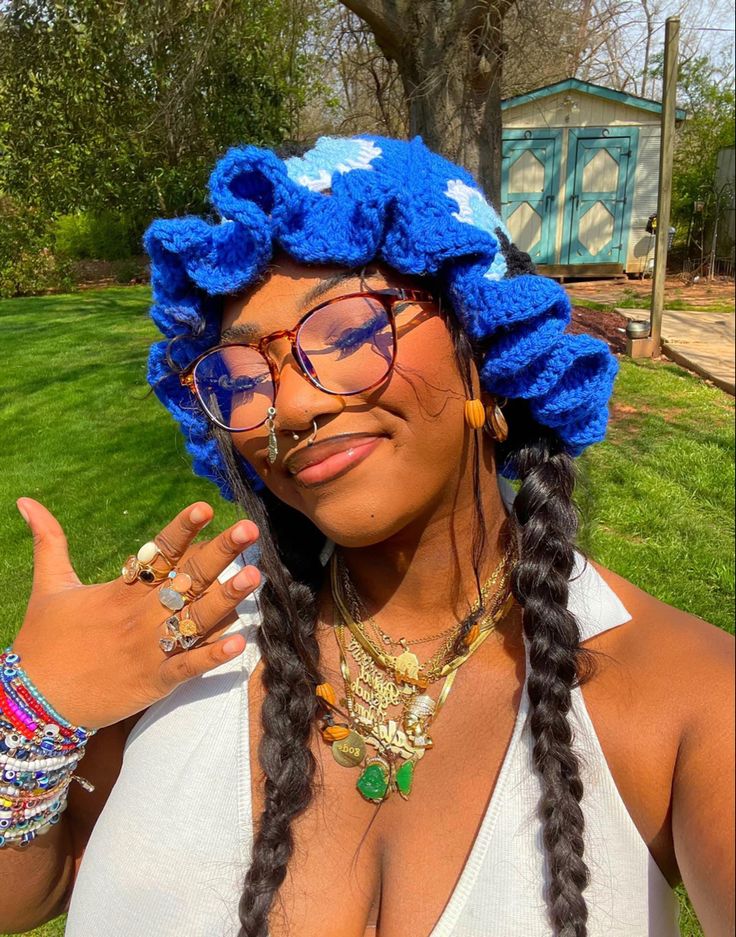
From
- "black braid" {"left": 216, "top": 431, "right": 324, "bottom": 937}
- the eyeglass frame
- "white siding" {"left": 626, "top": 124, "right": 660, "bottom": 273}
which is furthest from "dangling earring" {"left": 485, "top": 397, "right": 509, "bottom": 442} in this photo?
"white siding" {"left": 626, "top": 124, "right": 660, "bottom": 273}

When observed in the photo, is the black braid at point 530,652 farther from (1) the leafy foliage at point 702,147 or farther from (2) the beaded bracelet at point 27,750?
(1) the leafy foliage at point 702,147

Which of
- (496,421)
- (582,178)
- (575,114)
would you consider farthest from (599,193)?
(496,421)

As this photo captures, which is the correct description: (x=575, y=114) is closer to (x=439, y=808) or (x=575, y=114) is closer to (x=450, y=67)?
(x=450, y=67)

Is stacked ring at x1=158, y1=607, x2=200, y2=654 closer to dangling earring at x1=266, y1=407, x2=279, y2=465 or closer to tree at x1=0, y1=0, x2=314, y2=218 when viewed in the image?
dangling earring at x1=266, y1=407, x2=279, y2=465

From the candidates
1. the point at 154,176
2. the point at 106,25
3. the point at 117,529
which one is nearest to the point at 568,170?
the point at 154,176

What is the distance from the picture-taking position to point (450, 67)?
438 cm

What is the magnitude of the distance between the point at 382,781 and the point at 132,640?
509 mm

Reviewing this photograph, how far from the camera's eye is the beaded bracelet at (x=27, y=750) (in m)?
1.22

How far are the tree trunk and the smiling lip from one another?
153 inches

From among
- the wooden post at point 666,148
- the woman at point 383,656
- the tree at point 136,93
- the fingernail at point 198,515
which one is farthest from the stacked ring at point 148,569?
the wooden post at point 666,148

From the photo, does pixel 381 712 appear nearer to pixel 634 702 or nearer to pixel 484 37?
pixel 634 702

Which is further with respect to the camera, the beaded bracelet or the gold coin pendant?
the gold coin pendant

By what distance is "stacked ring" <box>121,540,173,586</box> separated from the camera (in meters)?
1.28

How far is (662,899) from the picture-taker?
3.87 ft
